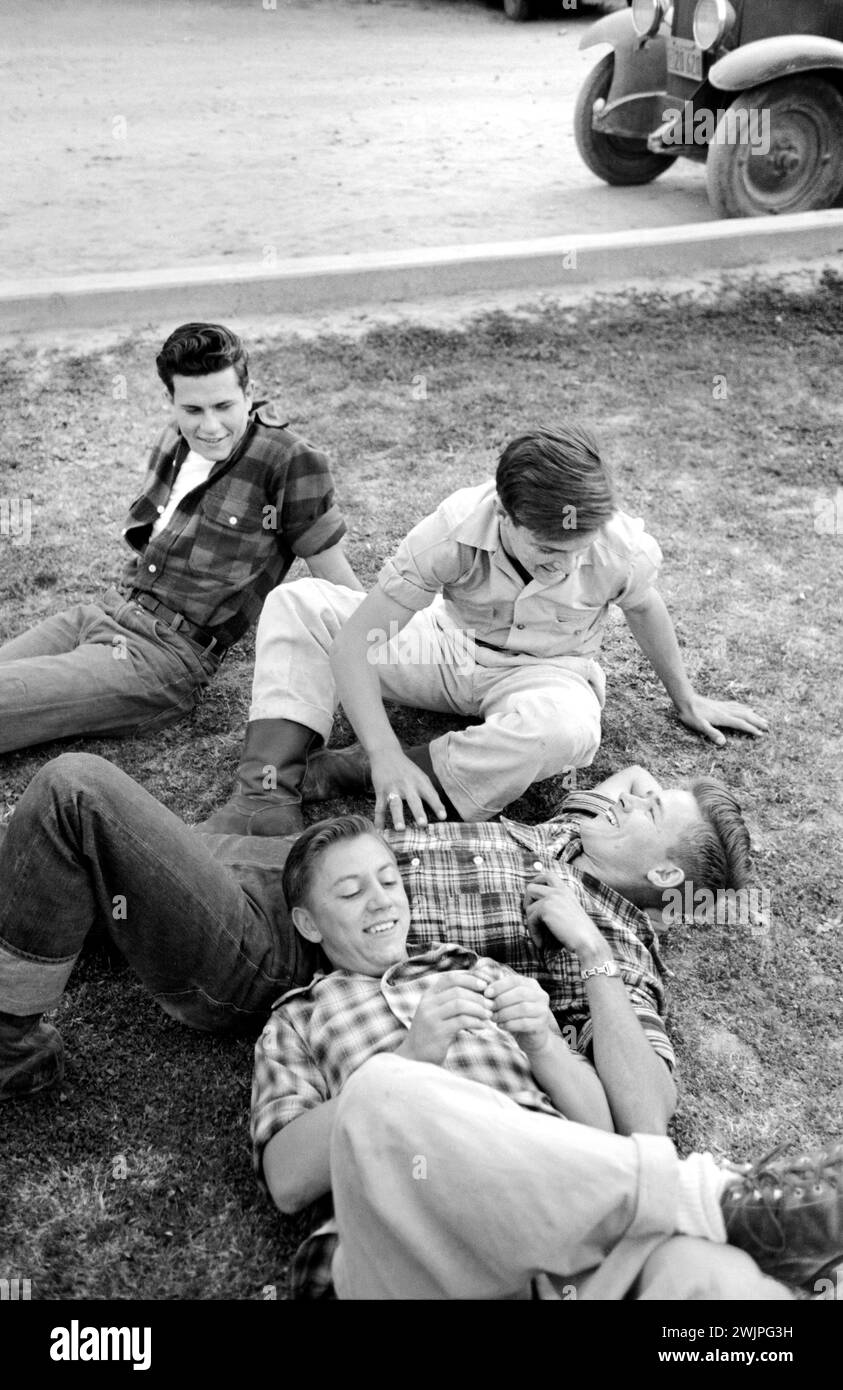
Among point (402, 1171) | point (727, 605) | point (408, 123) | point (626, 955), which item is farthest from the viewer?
point (408, 123)

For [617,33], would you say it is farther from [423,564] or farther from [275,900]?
[275,900]

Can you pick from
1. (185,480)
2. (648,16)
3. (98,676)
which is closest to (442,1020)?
(98,676)

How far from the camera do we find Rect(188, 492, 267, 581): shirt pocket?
3.25m

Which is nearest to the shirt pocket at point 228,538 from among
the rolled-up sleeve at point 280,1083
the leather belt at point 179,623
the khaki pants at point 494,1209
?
the leather belt at point 179,623

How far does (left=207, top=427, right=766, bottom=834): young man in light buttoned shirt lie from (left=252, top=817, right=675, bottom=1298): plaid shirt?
0.81 feet

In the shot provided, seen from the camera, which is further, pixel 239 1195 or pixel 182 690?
pixel 182 690

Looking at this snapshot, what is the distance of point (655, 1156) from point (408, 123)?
8442 mm

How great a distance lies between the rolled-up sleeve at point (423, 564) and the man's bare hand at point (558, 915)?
0.77m

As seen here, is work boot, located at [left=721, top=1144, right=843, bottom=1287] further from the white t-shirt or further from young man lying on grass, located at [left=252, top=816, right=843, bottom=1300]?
the white t-shirt

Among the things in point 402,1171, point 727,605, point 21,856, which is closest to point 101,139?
point 727,605

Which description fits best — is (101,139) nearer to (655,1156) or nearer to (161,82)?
(161,82)

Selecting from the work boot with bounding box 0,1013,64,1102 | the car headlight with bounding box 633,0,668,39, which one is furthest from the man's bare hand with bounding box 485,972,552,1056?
the car headlight with bounding box 633,0,668,39

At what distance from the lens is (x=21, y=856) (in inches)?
82.0
